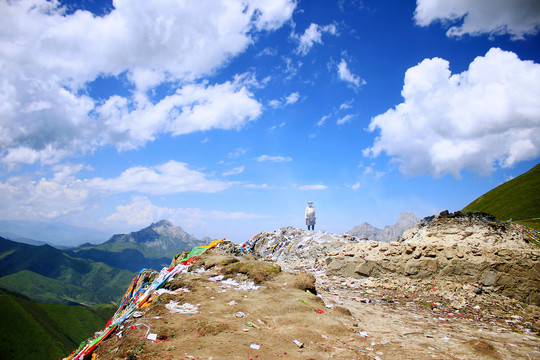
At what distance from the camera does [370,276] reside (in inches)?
561

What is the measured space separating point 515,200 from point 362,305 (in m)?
54.4

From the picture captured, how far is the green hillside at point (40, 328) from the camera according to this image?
62.8m

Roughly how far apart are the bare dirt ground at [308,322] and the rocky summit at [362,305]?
4 cm

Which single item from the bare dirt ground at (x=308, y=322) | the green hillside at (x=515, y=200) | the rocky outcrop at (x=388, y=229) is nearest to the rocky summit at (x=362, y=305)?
the bare dirt ground at (x=308, y=322)

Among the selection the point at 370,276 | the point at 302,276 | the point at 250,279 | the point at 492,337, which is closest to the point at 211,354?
the point at 250,279

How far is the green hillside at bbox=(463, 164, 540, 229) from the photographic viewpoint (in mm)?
40906

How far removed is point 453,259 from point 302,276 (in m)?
7.29

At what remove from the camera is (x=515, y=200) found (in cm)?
4672

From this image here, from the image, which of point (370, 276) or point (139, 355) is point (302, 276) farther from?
point (139, 355)

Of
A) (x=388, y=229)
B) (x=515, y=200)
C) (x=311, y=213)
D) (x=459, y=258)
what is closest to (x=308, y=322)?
(x=459, y=258)

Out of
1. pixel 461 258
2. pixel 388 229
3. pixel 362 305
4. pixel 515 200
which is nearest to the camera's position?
pixel 362 305

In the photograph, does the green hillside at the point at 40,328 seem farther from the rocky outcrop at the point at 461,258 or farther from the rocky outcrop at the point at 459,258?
the rocky outcrop at the point at 461,258

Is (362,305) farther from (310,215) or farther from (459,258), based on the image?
(310,215)

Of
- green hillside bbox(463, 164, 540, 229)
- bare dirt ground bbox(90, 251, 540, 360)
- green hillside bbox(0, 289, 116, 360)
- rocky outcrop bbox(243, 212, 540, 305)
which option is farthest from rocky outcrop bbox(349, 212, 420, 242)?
green hillside bbox(0, 289, 116, 360)
